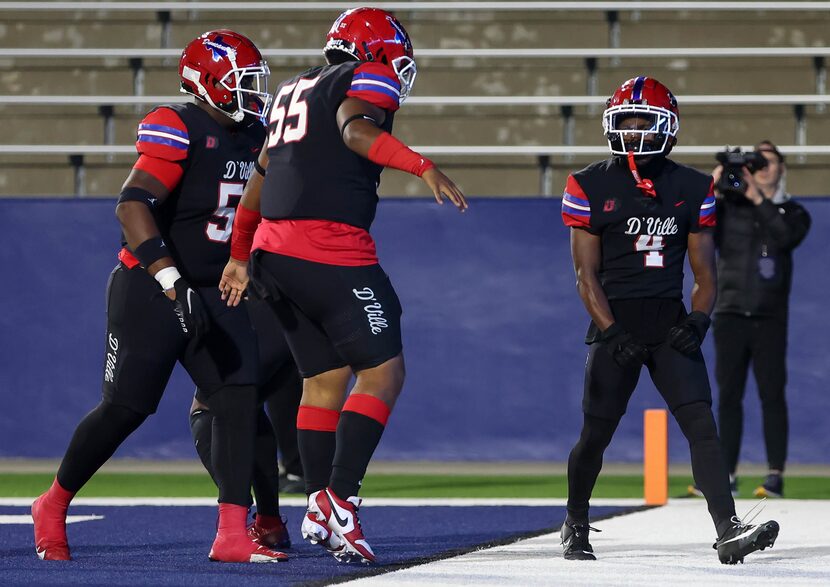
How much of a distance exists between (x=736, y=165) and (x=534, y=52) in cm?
396

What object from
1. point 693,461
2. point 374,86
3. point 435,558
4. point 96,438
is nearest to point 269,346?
point 96,438

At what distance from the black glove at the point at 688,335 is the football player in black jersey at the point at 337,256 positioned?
932mm

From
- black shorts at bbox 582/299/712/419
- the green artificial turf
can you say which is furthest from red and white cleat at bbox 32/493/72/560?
the green artificial turf

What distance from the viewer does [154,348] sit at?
475 centimetres

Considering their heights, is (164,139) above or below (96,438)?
above

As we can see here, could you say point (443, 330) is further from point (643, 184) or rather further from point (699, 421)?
point (699, 421)

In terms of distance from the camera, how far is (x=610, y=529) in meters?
6.01

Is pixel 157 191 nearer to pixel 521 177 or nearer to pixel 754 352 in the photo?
pixel 754 352

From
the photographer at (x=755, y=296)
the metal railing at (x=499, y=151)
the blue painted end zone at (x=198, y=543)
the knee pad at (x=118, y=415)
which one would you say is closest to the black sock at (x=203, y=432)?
the blue painted end zone at (x=198, y=543)

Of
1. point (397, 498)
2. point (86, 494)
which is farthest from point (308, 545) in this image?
point (86, 494)

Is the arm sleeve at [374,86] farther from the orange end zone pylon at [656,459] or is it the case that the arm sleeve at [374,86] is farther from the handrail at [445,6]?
the handrail at [445,6]

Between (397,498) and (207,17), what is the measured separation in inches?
235

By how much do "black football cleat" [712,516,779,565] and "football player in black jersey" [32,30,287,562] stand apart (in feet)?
4.61

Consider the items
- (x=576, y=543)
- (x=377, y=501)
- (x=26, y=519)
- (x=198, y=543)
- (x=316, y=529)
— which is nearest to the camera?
(x=316, y=529)
